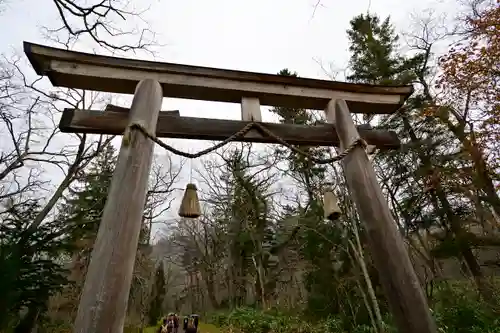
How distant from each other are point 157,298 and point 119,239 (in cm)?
2036

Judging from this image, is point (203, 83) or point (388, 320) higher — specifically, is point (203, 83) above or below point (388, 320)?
above

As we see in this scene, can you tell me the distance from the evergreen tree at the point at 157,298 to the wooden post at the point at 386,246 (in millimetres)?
19770

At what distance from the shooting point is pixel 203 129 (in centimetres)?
289

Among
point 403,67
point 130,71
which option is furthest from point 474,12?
point 130,71

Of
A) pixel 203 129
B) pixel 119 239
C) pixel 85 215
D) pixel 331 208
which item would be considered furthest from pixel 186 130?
pixel 85 215

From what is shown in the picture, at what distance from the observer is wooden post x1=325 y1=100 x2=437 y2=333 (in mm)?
2221

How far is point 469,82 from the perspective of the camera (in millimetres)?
10031

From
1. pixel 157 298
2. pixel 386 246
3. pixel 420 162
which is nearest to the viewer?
pixel 386 246

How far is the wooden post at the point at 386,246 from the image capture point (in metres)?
2.22

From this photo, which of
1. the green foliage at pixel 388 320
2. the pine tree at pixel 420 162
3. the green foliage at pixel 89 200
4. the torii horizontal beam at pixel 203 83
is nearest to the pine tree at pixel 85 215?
the green foliage at pixel 89 200

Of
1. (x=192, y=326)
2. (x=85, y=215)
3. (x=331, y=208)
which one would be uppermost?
(x=85, y=215)

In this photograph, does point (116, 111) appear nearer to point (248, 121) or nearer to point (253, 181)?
point (248, 121)

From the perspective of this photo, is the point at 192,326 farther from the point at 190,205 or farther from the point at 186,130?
the point at 186,130

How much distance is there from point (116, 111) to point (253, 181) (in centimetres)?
1478
